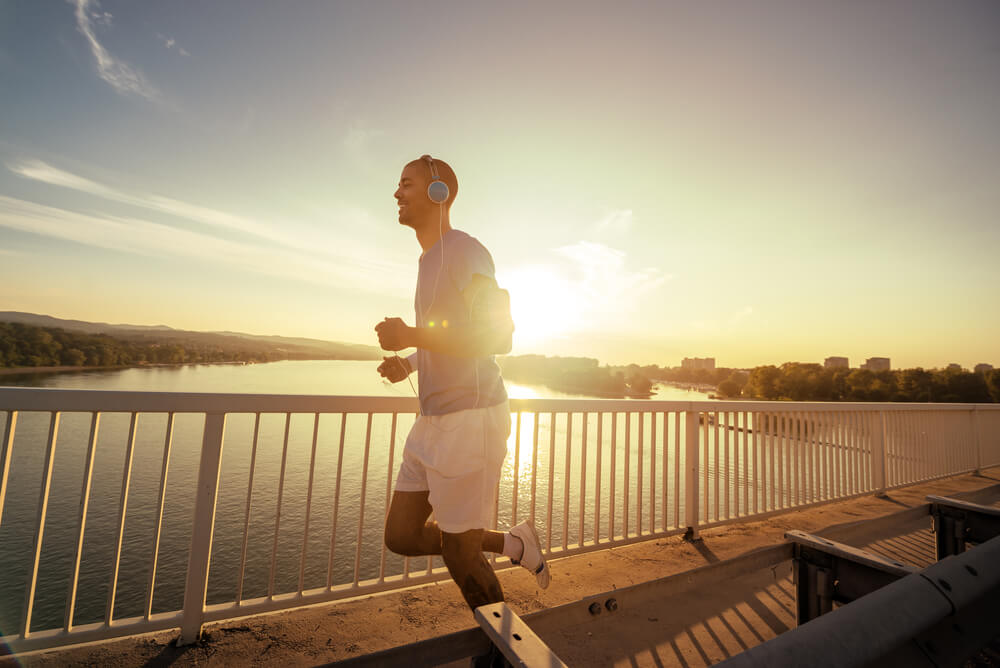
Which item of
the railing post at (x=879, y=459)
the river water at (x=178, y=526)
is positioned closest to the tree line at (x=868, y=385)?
the river water at (x=178, y=526)

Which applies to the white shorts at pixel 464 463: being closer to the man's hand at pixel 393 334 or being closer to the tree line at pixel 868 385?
the man's hand at pixel 393 334

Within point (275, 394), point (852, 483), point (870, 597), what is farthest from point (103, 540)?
point (852, 483)

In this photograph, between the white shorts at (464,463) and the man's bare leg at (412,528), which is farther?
the man's bare leg at (412,528)

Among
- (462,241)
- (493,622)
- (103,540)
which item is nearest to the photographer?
(493,622)

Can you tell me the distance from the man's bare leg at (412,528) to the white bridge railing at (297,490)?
1.60 feet

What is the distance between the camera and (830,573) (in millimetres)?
1296

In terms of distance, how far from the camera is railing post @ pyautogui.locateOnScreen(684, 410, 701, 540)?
8.75 ft

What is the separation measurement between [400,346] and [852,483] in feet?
14.6

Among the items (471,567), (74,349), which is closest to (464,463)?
(471,567)

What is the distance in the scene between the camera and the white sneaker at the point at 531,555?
137 cm

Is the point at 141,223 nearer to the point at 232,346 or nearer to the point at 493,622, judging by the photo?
the point at 232,346

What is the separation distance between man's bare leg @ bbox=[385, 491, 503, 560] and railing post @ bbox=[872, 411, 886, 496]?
170 inches

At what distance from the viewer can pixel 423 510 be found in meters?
1.33

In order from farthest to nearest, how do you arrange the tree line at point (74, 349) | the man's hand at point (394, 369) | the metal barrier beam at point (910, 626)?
the tree line at point (74, 349) < the man's hand at point (394, 369) < the metal barrier beam at point (910, 626)
